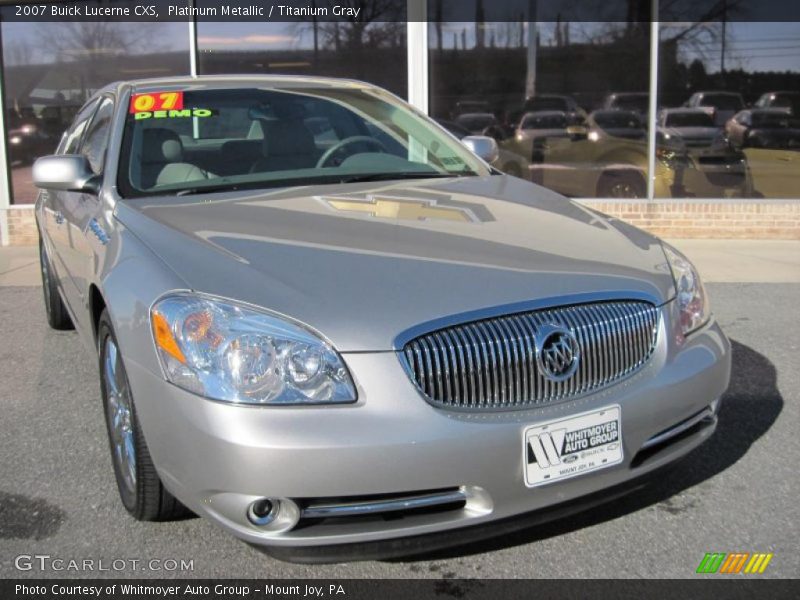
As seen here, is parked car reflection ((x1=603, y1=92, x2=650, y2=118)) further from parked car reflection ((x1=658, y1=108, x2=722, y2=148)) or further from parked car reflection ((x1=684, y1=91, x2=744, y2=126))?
parked car reflection ((x1=684, y1=91, x2=744, y2=126))

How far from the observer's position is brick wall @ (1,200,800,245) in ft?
32.4

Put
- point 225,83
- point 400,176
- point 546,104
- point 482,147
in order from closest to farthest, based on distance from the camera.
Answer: point 400,176 → point 225,83 → point 482,147 → point 546,104

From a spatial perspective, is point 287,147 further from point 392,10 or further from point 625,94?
point 625,94

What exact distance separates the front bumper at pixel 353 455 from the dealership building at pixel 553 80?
7838 millimetres

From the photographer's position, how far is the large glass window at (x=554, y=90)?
398 inches

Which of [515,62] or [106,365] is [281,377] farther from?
[515,62]

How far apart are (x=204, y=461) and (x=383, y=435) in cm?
52

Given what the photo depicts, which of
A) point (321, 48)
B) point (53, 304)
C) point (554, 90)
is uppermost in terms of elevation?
point (321, 48)

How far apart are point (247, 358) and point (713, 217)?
27.5 feet

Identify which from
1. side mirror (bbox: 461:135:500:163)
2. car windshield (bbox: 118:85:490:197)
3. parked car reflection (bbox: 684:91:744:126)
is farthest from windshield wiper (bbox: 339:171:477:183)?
parked car reflection (bbox: 684:91:744:126)

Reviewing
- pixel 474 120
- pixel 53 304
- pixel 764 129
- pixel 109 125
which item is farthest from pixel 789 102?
pixel 109 125

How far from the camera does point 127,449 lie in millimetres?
3230

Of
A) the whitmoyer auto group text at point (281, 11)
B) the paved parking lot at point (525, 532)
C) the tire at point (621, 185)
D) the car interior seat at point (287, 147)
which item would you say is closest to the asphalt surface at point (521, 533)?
the paved parking lot at point (525, 532)

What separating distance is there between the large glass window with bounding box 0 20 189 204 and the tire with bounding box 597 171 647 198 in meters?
5.01
